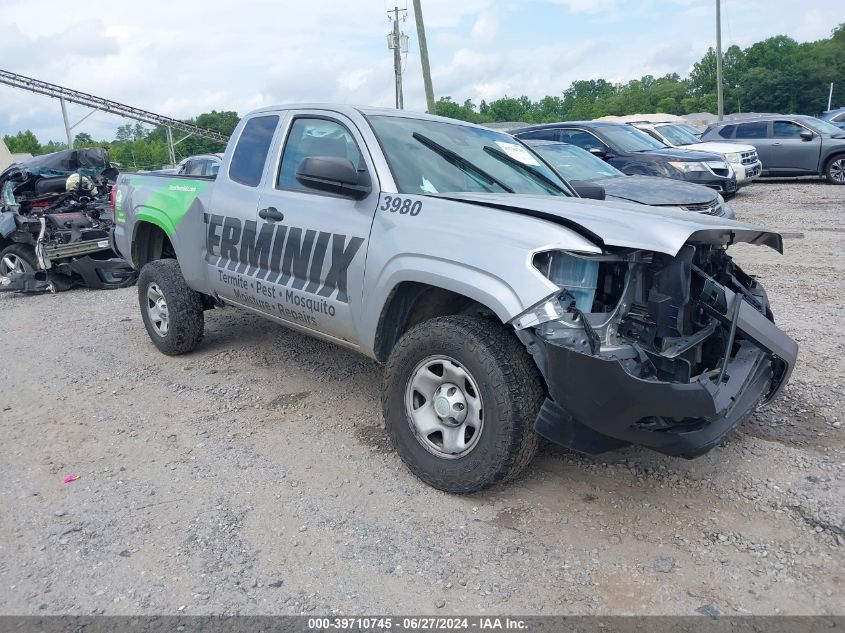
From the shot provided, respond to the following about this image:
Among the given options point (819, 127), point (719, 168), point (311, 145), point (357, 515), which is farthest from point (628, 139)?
point (357, 515)

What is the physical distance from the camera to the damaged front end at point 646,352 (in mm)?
2801

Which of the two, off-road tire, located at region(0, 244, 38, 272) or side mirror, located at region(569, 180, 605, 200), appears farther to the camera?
off-road tire, located at region(0, 244, 38, 272)

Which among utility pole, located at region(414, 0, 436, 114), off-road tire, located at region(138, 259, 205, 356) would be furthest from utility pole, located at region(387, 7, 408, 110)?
off-road tire, located at region(138, 259, 205, 356)

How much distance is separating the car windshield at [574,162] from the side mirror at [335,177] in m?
5.52

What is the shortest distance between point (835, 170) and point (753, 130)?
87.1 inches

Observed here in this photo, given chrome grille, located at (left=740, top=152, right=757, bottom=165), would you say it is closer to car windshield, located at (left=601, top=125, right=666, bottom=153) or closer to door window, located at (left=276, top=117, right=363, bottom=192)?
car windshield, located at (left=601, top=125, right=666, bottom=153)

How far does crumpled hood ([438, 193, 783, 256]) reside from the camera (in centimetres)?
293

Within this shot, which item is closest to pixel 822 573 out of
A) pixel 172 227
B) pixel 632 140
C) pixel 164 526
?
pixel 164 526

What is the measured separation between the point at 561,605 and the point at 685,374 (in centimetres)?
108

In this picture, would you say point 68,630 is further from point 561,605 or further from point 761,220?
point 761,220

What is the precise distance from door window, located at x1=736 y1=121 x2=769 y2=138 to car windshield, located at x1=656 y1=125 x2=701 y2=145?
1.64 m

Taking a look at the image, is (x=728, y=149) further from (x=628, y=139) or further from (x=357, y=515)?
(x=357, y=515)

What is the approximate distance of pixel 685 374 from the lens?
2924mm

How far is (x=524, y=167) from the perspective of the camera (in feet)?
14.9
